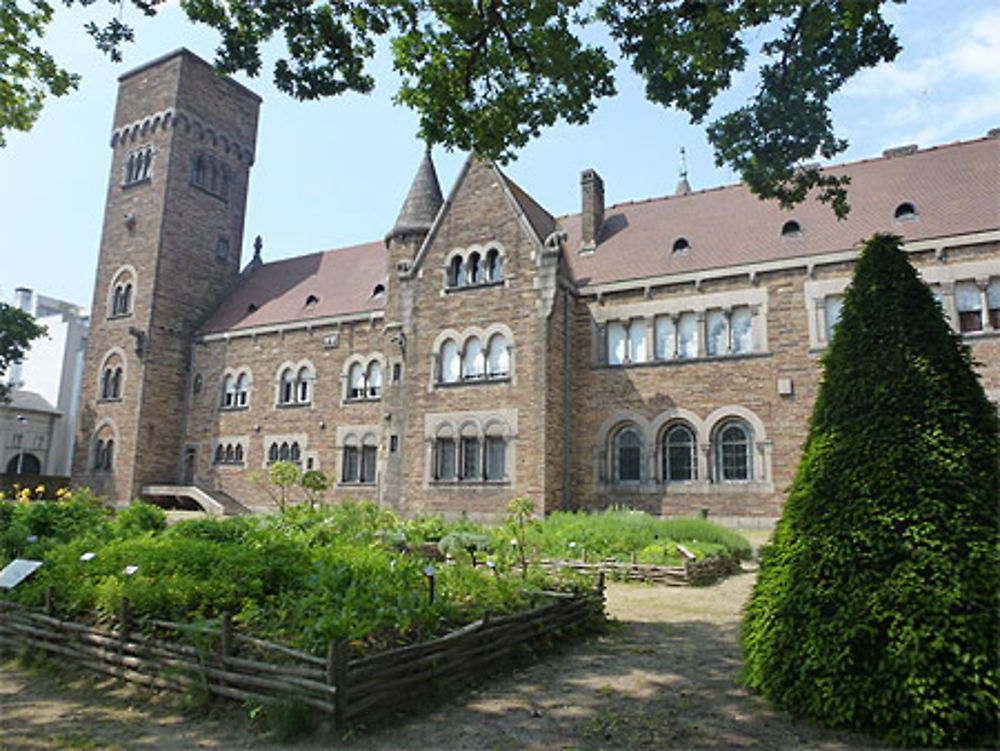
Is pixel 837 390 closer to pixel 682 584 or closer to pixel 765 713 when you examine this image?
pixel 765 713

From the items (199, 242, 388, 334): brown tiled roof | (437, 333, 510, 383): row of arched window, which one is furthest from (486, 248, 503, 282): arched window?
(199, 242, 388, 334): brown tiled roof

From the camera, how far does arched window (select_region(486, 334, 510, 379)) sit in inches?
912

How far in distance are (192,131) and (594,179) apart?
2200 cm

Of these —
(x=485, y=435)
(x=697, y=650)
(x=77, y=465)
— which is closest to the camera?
(x=697, y=650)

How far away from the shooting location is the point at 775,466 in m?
20.2

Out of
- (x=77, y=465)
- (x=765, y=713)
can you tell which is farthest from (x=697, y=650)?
(x=77, y=465)

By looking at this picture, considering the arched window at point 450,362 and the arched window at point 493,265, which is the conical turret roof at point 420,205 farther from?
the arched window at point 450,362

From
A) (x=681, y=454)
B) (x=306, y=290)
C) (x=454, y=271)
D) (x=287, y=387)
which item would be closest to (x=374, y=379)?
(x=287, y=387)

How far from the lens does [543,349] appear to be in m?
22.2

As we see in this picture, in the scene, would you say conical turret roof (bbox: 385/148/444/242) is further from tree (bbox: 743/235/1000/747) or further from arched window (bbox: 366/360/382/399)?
tree (bbox: 743/235/1000/747)

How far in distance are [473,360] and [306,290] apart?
13.6m

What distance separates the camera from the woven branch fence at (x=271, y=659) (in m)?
5.54

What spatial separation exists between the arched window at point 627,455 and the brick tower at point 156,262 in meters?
22.1

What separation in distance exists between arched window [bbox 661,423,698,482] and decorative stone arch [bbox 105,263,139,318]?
27199mm
